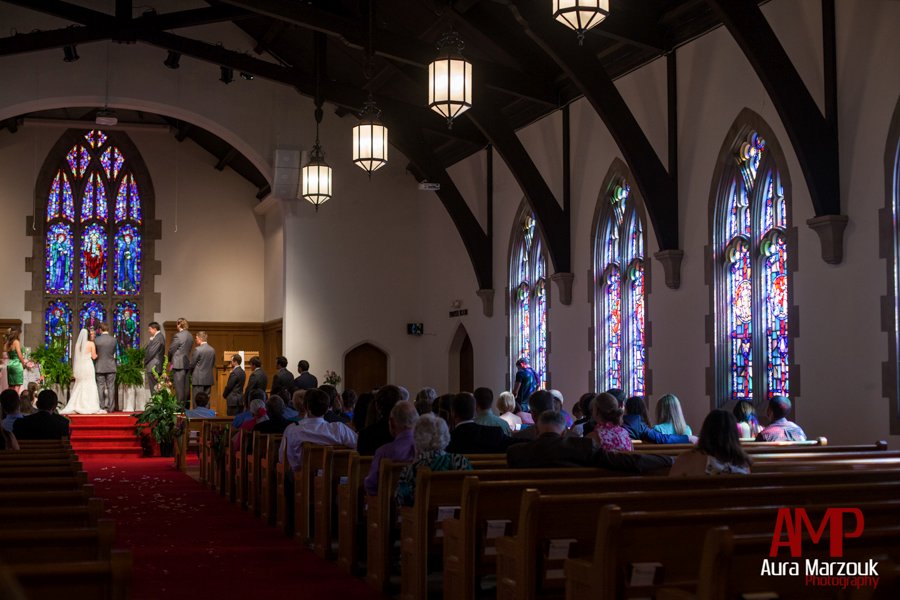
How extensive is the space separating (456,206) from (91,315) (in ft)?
26.7

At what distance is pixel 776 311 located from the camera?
376 inches

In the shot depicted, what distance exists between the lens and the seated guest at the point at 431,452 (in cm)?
518

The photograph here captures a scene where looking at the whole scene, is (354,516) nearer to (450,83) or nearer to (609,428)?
(609,428)

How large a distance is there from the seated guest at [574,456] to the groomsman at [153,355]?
12.7 metres

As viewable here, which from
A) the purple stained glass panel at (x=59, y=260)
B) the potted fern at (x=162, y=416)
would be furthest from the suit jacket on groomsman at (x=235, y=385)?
the purple stained glass panel at (x=59, y=260)

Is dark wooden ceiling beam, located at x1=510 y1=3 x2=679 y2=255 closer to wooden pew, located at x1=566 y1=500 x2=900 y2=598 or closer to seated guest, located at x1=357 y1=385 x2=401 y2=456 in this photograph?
seated guest, located at x1=357 y1=385 x2=401 y2=456

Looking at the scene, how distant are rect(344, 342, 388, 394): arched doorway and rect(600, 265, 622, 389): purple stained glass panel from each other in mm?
6444

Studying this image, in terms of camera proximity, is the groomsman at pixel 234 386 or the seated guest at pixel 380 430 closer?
the seated guest at pixel 380 430

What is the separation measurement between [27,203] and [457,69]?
1318cm

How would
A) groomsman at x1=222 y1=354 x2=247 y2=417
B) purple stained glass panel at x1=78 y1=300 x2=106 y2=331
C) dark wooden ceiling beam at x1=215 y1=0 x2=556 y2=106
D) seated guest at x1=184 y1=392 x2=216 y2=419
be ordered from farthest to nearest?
purple stained glass panel at x1=78 y1=300 x2=106 y2=331, groomsman at x1=222 y1=354 x2=247 y2=417, seated guest at x1=184 y1=392 x2=216 y2=419, dark wooden ceiling beam at x1=215 y1=0 x2=556 y2=106

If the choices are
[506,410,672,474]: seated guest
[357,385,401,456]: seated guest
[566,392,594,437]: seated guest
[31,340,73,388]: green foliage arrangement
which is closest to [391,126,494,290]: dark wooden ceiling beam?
[31,340,73,388]: green foliage arrangement

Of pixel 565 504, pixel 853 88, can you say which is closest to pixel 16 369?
pixel 853 88

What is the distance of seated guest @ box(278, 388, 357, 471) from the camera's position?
7578 mm

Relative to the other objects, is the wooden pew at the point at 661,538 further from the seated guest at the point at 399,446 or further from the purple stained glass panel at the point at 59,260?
the purple stained glass panel at the point at 59,260
